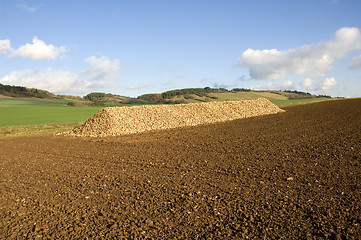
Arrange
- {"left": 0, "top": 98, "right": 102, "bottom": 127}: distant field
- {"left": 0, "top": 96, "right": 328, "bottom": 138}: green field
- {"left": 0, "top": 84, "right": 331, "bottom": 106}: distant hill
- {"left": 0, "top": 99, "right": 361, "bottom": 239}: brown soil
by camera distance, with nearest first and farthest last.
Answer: {"left": 0, "top": 99, "right": 361, "bottom": 239}: brown soil → {"left": 0, "top": 96, "right": 328, "bottom": 138}: green field → {"left": 0, "top": 98, "right": 102, "bottom": 127}: distant field → {"left": 0, "top": 84, "right": 331, "bottom": 106}: distant hill

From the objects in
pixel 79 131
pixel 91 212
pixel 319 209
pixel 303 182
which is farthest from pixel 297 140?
pixel 79 131

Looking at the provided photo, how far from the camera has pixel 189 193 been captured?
6.11 m

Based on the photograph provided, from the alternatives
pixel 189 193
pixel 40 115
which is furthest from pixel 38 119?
pixel 189 193

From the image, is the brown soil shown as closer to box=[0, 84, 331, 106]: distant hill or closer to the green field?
the green field

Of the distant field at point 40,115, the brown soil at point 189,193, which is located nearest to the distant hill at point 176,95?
the distant field at point 40,115

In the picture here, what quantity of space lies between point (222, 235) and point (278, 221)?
3.56 ft

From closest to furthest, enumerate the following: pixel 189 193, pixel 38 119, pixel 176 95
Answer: pixel 189 193, pixel 38 119, pixel 176 95

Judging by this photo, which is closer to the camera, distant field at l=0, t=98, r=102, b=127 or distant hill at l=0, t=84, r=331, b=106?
distant field at l=0, t=98, r=102, b=127

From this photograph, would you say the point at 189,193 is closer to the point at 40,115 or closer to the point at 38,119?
the point at 38,119

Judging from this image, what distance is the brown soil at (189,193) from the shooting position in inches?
180

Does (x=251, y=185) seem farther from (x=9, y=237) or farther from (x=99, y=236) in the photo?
(x=9, y=237)

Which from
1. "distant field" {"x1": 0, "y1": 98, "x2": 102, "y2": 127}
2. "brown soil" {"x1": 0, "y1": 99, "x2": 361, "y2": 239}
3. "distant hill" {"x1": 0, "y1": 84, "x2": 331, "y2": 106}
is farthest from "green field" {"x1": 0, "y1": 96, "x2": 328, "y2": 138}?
"distant hill" {"x1": 0, "y1": 84, "x2": 331, "y2": 106}

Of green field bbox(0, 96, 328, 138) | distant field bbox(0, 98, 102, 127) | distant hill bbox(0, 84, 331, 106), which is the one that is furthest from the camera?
distant hill bbox(0, 84, 331, 106)

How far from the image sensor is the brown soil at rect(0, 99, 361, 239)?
4.58 metres
